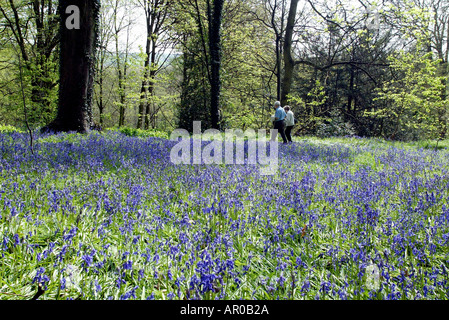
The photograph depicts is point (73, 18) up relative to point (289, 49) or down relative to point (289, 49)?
down

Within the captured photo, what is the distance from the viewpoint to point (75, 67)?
8992mm

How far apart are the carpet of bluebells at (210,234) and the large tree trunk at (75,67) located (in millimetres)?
4295

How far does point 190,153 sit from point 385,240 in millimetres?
5012

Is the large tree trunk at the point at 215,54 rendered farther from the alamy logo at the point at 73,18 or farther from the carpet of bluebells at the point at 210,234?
the carpet of bluebells at the point at 210,234

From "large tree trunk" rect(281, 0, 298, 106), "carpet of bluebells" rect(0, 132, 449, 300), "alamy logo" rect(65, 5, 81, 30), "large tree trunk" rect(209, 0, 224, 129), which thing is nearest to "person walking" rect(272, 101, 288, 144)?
"large tree trunk" rect(209, 0, 224, 129)

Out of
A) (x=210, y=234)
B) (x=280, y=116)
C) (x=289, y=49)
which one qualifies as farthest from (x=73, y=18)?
(x=289, y=49)

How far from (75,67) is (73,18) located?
1493 mm

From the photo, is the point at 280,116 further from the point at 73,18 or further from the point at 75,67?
the point at 73,18

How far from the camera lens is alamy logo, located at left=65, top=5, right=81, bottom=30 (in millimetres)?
8773

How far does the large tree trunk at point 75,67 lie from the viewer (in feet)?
29.4

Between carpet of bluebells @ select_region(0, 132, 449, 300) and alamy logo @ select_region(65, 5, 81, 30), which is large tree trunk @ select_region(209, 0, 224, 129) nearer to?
alamy logo @ select_region(65, 5, 81, 30)

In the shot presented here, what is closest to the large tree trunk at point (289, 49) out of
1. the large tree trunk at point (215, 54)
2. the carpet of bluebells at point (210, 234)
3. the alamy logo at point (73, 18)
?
the large tree trunk at point (215, 54)

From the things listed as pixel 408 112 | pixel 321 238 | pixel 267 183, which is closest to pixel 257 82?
pixel 408 112
